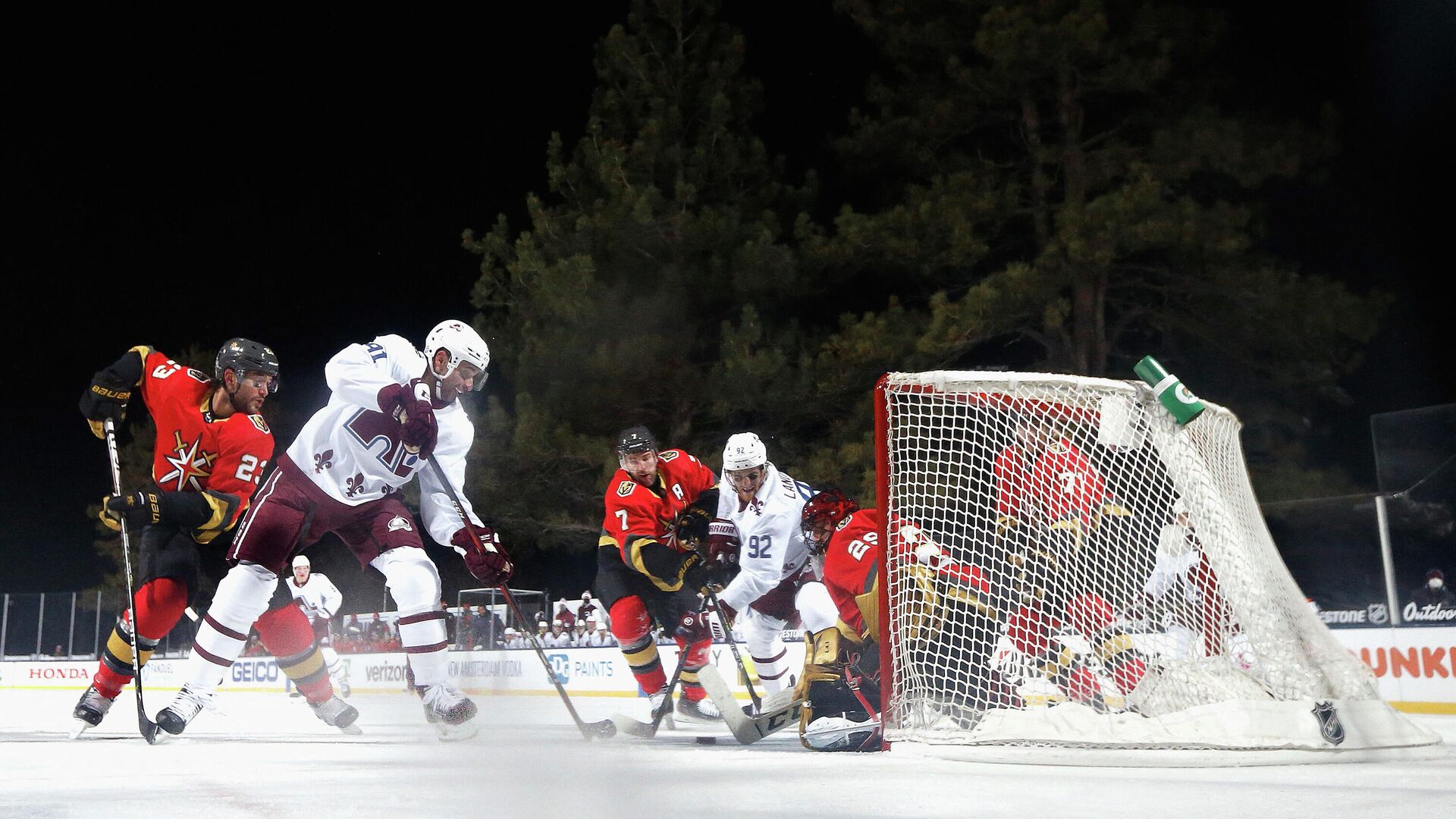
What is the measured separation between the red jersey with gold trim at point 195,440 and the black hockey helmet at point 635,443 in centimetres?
156

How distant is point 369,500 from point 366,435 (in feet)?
0.95

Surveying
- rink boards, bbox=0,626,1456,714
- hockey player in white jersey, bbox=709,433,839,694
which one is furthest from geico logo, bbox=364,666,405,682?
hockey player in white jersey, bbox=709,433,839,694

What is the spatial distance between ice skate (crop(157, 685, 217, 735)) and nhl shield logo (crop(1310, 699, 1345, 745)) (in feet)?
11.9

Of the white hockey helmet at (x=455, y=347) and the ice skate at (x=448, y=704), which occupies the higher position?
the white hockey helmet at (x=455, y=347)

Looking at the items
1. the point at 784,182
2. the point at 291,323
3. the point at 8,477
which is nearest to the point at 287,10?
the point at 291,323

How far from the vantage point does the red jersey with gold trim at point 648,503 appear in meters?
5.82

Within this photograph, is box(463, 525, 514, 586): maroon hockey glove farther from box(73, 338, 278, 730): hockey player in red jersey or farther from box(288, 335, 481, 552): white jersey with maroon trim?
box(73, 338, 278, 730): hockey player in red jersey

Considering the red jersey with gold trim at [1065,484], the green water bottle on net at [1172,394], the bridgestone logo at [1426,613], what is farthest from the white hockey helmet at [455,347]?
the bridgestone logo at [1426,613]

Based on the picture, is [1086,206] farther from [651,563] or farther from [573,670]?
[651,563]

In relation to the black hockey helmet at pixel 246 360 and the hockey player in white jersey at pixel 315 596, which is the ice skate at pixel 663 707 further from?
the hockey player in white jersey at pixel 315 596

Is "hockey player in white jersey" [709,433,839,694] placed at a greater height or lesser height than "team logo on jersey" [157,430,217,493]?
lesser

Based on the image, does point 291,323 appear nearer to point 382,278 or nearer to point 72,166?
point 382,278

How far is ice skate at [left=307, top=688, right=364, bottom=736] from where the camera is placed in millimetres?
5094

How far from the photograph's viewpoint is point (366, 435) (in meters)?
4.67
